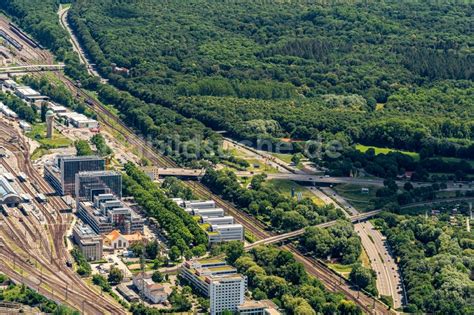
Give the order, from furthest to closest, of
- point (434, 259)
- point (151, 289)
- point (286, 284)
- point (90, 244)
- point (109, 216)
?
point (109, 216) < point (90, 244) < point (434, 259) < point (286, 284) < point (151, 289)

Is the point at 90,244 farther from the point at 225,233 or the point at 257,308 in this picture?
the point at 257,308

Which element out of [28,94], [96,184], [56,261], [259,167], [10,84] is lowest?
[56,261]

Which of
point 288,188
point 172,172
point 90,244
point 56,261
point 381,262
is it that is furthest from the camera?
point 172,172

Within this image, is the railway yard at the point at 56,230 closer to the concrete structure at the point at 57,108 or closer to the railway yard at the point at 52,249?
the railway yard at the point at 52,249

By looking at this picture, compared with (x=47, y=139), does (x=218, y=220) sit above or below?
above

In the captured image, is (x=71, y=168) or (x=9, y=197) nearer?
(x=9, y=197)

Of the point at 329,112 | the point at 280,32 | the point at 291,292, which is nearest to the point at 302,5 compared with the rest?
the point at 280,32

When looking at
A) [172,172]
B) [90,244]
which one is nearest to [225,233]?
[90,244]

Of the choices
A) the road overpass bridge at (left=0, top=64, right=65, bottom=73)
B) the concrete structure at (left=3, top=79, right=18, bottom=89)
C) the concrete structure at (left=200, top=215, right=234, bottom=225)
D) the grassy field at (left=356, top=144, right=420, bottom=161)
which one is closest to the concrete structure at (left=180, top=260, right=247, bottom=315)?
the concrete structure at (left=200, top=215, right=234, bottom=225)
